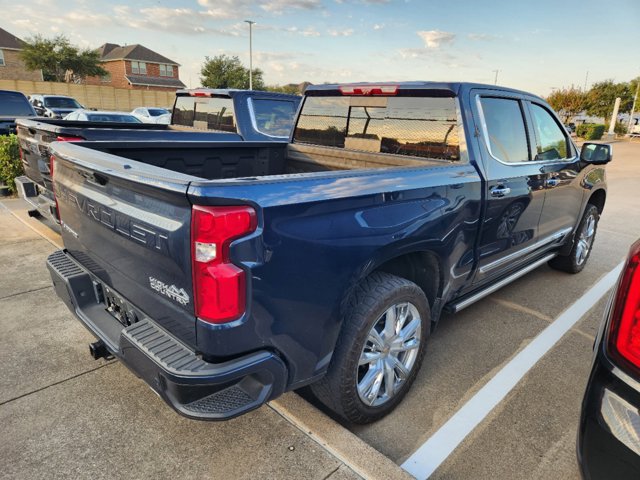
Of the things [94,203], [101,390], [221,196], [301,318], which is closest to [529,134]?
[301,318]

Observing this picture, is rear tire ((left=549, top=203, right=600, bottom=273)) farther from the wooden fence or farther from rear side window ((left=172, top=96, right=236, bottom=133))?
the wooden fence

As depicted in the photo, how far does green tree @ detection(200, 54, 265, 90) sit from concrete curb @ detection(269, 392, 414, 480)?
49024 millimetres

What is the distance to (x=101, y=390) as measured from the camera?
8.92 ft

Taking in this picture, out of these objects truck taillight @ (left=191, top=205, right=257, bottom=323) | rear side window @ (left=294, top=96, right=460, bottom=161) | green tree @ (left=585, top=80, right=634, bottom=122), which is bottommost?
truck taillight @ (left=191, top=205, right=257, bottom=323)

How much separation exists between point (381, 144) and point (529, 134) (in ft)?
4.05

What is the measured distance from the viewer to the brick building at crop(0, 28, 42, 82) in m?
45.8

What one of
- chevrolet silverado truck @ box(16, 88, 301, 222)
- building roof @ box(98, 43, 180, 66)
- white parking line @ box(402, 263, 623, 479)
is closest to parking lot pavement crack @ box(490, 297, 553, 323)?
white parking line @ box(402, 263, 623, 479)

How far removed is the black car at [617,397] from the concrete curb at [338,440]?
861mm

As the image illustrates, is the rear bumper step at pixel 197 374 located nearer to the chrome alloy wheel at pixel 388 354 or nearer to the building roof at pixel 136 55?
the chrome alloy wheel at pixel 388 354

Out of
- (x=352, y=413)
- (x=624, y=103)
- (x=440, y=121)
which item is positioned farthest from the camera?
(x=624, y=103)

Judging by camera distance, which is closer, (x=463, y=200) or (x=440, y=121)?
(x=463, y=200)

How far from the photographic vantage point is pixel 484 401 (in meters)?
2.81

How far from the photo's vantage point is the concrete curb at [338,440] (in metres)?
2.10

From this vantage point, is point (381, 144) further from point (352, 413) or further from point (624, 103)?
point (624, 103)
